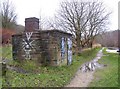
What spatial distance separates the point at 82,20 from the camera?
33188 mm

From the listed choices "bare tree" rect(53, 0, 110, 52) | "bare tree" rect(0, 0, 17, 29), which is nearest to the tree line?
"bare tree" rect(53, 0, 110, 52)

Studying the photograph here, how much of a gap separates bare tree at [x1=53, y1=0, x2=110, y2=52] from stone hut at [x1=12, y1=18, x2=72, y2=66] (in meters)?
17.4

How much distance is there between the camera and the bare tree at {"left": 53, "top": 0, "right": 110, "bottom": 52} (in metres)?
33.0

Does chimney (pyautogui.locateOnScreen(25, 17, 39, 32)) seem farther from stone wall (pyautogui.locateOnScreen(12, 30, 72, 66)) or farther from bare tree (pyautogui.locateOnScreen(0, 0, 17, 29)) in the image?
bare tree (pyautogui.locateOnScreen(0, 0, 17, 29))

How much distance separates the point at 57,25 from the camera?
35.3m

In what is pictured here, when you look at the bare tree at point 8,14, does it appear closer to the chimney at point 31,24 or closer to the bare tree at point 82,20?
the bare tree at point 82,20

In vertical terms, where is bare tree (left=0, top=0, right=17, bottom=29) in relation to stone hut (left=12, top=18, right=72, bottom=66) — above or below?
above

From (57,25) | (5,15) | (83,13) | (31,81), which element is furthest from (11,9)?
(31,81)

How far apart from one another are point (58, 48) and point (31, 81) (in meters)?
5.81

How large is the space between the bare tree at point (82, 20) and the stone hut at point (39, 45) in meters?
17.4

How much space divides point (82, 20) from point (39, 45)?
1925cm

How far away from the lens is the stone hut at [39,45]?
14.8 metres

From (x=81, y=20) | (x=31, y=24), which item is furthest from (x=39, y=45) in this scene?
(x=81, y=20)

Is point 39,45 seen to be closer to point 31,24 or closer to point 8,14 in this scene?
point 31,24
